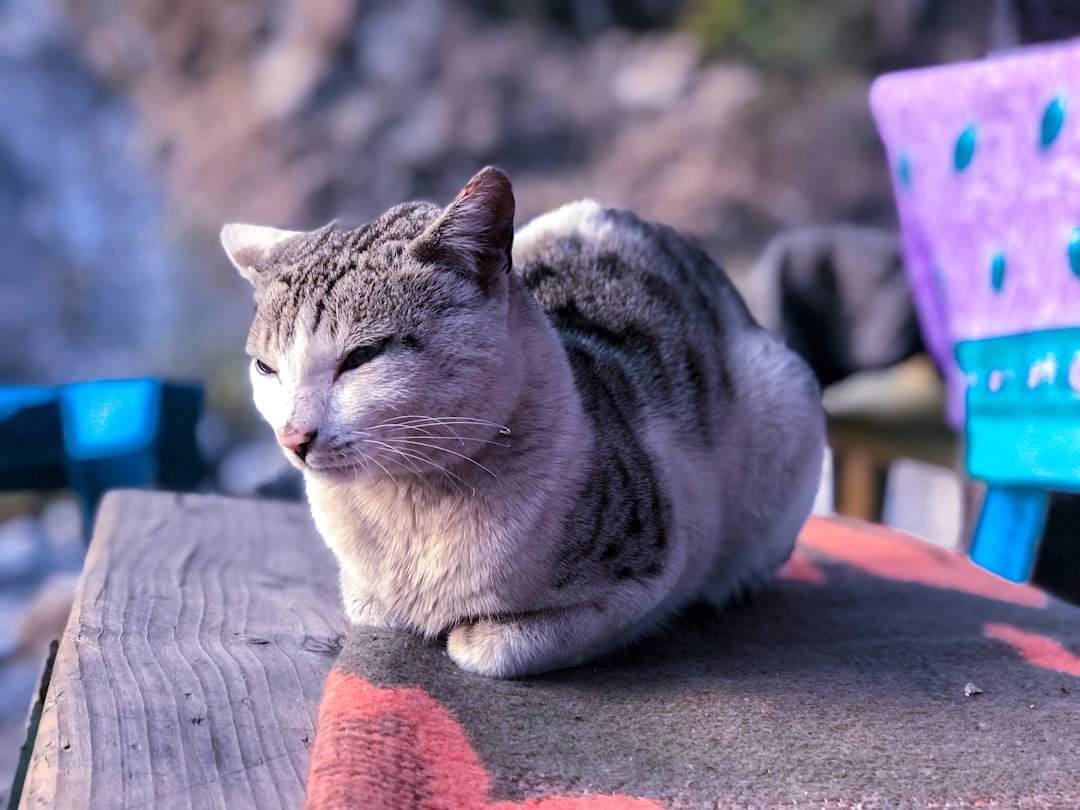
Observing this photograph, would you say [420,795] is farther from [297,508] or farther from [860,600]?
[297,508]

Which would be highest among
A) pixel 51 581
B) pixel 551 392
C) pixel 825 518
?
pixel 551 392

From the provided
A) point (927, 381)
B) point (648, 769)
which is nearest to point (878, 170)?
point (927, 381)

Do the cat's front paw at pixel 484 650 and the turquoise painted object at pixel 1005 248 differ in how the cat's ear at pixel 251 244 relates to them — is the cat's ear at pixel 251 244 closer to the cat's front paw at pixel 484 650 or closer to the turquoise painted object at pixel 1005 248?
the cat's front paw at pixel 484 650

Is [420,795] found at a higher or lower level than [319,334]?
lower

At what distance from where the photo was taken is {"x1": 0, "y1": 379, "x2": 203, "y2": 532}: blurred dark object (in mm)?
1579

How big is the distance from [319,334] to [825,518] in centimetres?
123

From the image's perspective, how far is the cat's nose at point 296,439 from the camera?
0.73 metres

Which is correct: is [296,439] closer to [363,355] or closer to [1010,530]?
[363,355]

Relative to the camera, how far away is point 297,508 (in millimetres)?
1539

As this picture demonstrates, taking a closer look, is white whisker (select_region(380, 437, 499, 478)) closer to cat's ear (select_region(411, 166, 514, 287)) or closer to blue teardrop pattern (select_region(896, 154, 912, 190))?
cat's ear (select_region(411, 166, 514, 287))

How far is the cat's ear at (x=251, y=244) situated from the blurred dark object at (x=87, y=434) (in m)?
0.83

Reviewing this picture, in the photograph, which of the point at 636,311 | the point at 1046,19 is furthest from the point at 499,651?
the point at 1046,19

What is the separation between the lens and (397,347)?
30.0 inches

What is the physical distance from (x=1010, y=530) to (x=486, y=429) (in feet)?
3.02
